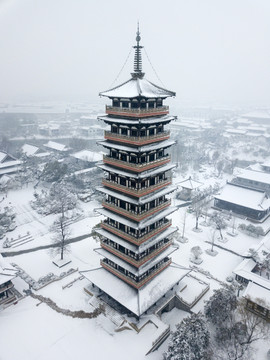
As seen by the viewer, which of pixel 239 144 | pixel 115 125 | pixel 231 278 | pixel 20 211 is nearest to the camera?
pixel 115 125

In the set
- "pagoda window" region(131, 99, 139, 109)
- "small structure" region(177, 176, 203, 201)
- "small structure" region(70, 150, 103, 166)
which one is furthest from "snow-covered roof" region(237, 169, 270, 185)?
"pagoda window" region(131, 99, 139, 109)

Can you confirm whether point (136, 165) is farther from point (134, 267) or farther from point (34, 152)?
point (34, 152)

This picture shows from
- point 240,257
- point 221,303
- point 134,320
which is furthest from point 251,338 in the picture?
point 240,257

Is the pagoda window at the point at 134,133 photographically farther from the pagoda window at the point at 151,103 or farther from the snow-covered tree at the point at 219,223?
the snow-covered tree at the point at 219,223

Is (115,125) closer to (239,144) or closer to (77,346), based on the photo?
(77,346)

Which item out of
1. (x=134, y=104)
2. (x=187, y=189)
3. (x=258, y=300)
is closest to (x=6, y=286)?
(x=134, y=104)
